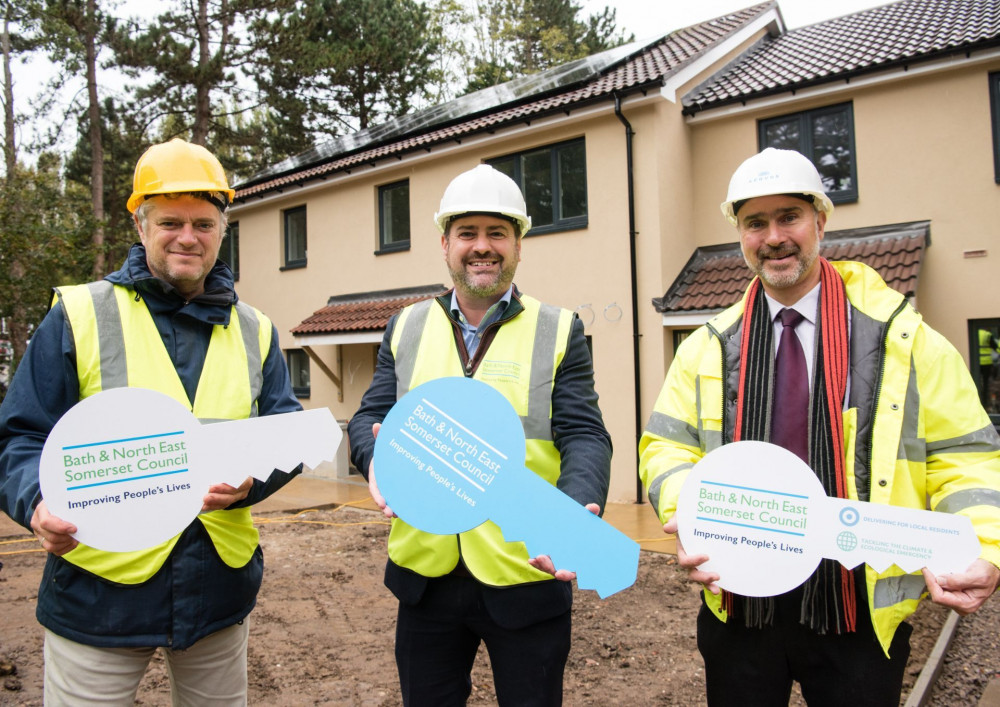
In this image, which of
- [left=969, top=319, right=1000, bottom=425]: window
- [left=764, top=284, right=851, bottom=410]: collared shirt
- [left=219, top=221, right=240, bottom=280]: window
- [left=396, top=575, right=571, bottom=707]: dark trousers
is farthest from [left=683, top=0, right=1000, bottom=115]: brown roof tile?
[left=219, top=221, right=240, bottom=280]: window

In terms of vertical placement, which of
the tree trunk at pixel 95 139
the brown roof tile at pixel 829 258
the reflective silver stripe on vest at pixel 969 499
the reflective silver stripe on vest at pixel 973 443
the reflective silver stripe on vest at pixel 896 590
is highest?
the tree trunk at pixel 95 139

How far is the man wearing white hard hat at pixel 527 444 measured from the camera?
2.16 meters

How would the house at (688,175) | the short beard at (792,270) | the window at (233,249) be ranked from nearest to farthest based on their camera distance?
the short beard at (792,270)
the house at (688,175)
the window at (233,249)

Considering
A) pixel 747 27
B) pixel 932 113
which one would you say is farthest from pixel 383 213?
pixel 932 113

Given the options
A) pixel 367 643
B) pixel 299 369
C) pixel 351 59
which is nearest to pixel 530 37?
pixel 351 59

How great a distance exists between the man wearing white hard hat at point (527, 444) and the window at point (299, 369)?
12.9 meters

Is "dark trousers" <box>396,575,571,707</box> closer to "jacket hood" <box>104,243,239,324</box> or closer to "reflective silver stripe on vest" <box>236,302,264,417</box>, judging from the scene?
"reflective silver stripe on vest" <box>236,302,264,417</box>

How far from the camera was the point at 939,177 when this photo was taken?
841 cm

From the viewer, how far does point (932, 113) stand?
8.44 m

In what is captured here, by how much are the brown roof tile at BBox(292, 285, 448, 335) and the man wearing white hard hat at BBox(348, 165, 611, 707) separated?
9226mm

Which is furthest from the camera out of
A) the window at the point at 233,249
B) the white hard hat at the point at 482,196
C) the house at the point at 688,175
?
the window at the point at 233,249

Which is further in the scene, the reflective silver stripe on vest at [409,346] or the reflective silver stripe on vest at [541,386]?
the reflective silver stripe on vest at [409,346]

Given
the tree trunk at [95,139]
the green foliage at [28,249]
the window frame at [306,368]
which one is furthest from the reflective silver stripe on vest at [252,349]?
the tree trunk at [95,139]

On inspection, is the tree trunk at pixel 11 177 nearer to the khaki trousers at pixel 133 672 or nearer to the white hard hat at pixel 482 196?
the khaki trousers at pixel 133 672
